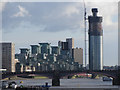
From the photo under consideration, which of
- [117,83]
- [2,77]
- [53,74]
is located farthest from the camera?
[2,77]

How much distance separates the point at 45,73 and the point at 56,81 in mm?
16851

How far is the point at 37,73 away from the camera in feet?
573

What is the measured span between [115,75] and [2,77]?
175 ft

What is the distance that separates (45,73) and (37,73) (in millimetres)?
4446

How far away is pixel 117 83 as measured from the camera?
156 m

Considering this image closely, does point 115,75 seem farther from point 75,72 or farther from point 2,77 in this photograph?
point 2,77

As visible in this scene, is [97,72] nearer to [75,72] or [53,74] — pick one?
[75,72]

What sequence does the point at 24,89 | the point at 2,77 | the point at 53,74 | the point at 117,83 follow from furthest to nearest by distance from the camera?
the point at 2,77 → the point at 53,74 → the point at 117,83 → the point at 24,89

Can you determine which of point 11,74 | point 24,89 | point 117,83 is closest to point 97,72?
point 117,83

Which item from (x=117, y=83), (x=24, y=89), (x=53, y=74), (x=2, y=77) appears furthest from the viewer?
(x=2, y=77)

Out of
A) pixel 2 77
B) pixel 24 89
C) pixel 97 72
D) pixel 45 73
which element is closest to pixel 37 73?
pixel 45 73

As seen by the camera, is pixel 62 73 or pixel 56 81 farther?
pixel 62 73

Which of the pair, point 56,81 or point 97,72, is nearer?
point 56,81

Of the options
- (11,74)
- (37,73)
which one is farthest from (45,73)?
(11,74)
